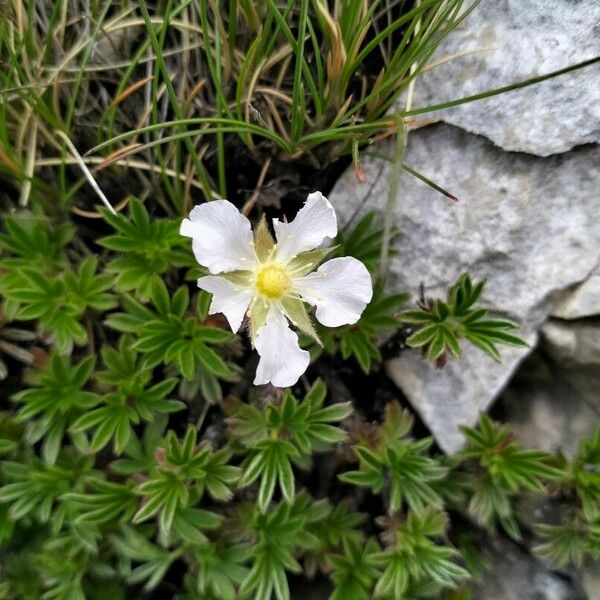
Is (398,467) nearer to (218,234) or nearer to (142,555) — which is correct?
(142,555)

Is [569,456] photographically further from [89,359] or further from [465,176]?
[89,359]

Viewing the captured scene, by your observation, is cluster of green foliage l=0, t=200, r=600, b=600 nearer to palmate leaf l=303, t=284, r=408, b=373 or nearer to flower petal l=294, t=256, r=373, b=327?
palmate leaf l=303, t=284, r=408, b=373

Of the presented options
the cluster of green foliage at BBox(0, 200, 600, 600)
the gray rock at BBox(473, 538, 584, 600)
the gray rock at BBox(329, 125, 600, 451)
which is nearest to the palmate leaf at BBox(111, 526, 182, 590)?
the cluster of green foliage at BBox(0, 200, 600, 600)

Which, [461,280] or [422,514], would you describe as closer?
[461,280]

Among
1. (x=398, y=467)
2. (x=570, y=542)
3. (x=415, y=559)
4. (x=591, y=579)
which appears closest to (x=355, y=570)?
(x=415, y=559)

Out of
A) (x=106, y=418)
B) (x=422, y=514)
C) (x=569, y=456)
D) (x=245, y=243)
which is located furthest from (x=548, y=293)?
(x=106, y=418)

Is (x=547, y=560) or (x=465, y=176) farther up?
(x=465, y=176)

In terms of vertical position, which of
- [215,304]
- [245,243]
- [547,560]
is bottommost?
[547,560]
